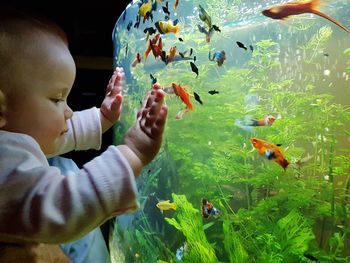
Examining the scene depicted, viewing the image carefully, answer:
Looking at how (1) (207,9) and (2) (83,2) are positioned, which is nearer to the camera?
(1) (207,9)

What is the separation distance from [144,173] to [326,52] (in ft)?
3.62

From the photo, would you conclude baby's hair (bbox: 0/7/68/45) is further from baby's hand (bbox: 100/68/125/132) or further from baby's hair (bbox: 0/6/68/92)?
baby's hand (bbox: 100/68/125/132)

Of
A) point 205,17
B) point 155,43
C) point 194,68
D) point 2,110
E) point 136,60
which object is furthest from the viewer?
point 136,60

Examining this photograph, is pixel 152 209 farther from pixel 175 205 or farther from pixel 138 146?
pixel 138 146

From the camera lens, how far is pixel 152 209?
2.26 meters

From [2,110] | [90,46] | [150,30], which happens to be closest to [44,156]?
[2,110]

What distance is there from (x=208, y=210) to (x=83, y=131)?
2.15 feet

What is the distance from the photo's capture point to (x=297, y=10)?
1683 millimetres

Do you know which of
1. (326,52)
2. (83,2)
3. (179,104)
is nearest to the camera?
(326,52)

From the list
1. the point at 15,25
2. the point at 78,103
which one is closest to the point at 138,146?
the point at 15,25

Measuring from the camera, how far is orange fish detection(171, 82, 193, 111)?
204cm

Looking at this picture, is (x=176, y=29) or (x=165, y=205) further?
(x=165, y=205)

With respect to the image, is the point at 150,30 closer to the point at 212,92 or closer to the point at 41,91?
the point at 212,92

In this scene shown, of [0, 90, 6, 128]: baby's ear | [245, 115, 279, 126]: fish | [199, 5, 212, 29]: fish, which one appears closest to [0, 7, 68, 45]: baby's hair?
[0, 90, 6, 128]: baby's ear
